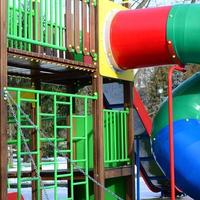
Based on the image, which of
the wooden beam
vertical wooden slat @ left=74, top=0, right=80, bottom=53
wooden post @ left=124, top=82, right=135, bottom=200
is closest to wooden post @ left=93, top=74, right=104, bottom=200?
the wooden beam

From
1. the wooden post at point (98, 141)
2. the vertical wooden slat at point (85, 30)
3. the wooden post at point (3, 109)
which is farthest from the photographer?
the wooden post at point (98, 141)

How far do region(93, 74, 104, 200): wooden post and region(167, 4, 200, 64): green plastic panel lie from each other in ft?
4.14

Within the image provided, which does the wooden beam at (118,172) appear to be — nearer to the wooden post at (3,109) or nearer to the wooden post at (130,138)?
the wooden post at (130,138)

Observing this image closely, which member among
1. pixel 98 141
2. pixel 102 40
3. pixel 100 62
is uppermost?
pixel 102 40

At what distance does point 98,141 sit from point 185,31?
6.72 feet

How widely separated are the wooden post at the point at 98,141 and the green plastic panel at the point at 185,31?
4.14ft

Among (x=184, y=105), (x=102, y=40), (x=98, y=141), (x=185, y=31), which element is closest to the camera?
(x=185, y=31)

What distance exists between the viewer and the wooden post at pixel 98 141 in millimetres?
7352

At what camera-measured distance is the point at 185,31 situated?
7051 millimetres

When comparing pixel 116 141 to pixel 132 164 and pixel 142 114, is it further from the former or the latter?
pixel 142 114

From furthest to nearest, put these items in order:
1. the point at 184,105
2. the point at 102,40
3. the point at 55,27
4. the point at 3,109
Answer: the point at 102,40
the point at 184,105
the point at 55,27
the point at 3,109

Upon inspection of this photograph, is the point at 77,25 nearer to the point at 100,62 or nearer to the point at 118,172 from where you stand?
the point at 100,62

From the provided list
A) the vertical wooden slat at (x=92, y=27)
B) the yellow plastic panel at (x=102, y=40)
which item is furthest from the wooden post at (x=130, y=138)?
the vertical wooden slat at (x=92, y=27)

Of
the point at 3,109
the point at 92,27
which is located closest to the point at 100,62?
the point at 92,27
